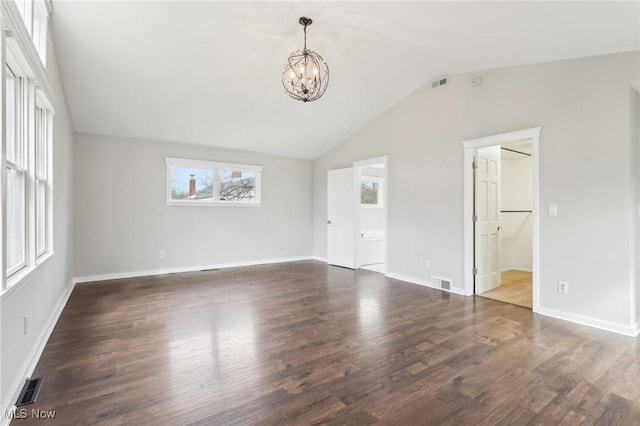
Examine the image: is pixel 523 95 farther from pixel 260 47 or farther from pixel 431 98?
pixel 260 47

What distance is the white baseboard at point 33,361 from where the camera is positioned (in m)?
1.77

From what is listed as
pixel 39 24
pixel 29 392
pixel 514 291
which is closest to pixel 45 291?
pixel 29 392

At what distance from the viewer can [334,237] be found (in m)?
6.74

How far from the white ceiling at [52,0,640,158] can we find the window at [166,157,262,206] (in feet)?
2.46

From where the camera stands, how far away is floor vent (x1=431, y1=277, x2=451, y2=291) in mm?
4639

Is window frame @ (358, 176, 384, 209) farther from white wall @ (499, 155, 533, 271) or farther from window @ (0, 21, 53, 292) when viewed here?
window @ (0, 21, 53, 292)

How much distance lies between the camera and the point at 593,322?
329 cm

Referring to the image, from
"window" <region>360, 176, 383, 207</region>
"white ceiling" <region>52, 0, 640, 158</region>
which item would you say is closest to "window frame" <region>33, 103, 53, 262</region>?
"white ceiling" <region>52, 0, 640, 158</region>

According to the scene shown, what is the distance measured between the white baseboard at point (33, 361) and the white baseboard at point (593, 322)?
466cm

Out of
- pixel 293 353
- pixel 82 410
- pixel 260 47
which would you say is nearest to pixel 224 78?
pixel 260 47

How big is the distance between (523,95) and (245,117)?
12.9ft

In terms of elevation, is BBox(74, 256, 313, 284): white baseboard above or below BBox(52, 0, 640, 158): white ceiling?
below

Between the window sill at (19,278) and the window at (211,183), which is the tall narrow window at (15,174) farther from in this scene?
the window at (211,183)

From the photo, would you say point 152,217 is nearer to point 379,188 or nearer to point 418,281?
point 418,281
